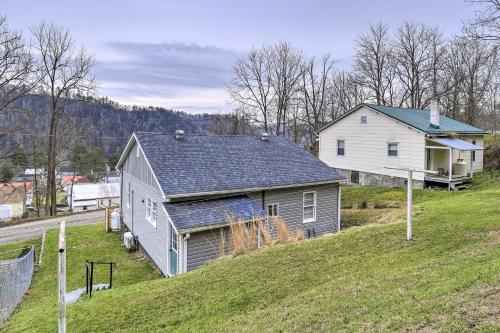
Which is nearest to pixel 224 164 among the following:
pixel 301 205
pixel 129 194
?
pixel 301 205

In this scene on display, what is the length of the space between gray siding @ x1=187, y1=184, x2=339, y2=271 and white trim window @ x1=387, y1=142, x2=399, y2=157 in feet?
26.6

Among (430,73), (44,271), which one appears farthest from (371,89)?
(44,271)

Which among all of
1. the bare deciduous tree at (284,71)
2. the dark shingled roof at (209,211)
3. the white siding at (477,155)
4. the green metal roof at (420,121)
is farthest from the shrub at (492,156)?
the dark shingled roof at (209,211)

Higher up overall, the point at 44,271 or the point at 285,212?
the point at 285,212

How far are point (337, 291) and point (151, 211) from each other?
9.34m

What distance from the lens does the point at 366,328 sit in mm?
4340

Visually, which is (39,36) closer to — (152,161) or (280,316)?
(152,161)

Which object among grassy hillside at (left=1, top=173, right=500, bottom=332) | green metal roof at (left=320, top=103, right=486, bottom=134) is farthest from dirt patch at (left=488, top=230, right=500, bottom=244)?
green metal roof at (left=320, top=103, right=486, bottom=134)

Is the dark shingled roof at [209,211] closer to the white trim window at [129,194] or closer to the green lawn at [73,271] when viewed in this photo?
the green lawn at [73,271]

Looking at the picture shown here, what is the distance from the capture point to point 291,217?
14.6 meters

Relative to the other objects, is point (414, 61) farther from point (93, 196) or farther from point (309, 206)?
point (93, 196)

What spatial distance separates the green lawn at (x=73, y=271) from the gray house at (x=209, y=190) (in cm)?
87

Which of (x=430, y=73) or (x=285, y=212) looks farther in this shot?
(x=430, y=73)

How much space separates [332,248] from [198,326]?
13.3 feet
